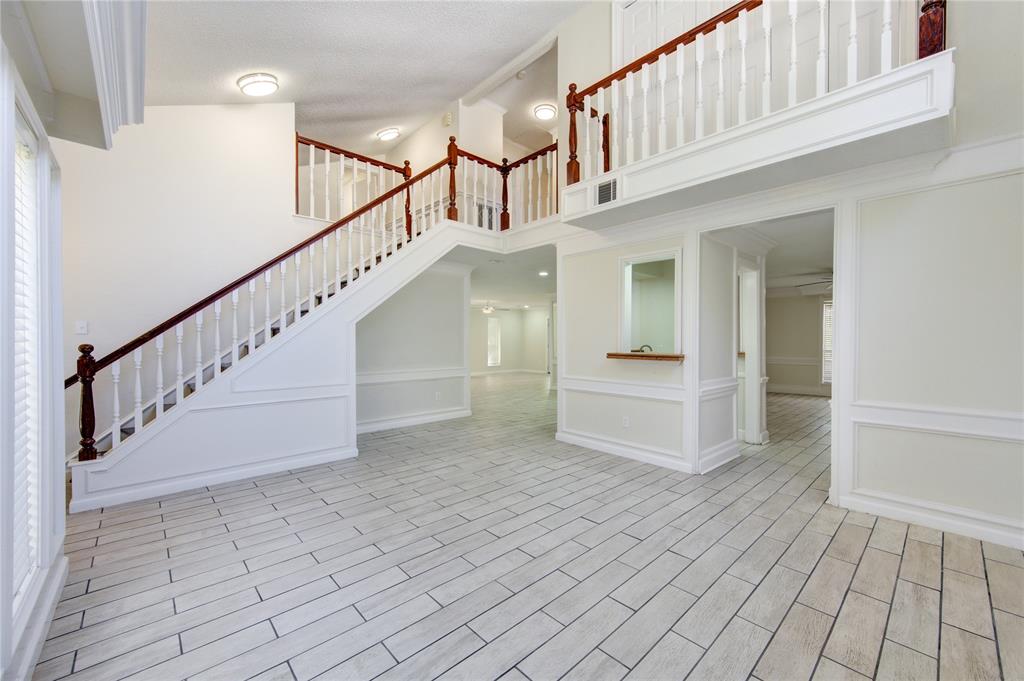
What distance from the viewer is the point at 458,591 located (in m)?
2.06

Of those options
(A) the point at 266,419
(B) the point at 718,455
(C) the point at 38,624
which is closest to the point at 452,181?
(A) the point at 266,419

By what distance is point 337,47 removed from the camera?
4.26 meters

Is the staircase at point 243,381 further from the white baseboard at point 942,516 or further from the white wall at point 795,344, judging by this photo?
the white wall at point 795,344

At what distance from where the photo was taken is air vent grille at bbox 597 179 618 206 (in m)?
3.73

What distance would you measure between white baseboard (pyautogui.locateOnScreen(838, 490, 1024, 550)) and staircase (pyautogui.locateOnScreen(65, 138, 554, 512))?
4420 millimetres

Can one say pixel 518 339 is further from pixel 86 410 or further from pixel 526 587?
pixel 526 587

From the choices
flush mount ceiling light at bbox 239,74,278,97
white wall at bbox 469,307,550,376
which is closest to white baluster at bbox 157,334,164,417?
flush mount ceiling light at bbox 239,74,278,97

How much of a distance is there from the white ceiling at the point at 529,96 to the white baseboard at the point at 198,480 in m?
5.56

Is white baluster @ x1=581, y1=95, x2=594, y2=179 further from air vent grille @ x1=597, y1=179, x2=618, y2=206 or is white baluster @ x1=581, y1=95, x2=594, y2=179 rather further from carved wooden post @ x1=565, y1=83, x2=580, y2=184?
air vent grille @ x1=597, y1=179, x2=618, y2=206

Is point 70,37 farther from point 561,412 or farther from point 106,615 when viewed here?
point 561,412

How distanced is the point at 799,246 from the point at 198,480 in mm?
6701

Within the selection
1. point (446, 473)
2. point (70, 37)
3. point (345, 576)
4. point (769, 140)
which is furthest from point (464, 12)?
point (345, 576)

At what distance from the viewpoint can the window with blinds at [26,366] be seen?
5.46ft

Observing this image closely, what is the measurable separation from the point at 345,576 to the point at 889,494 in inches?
142
